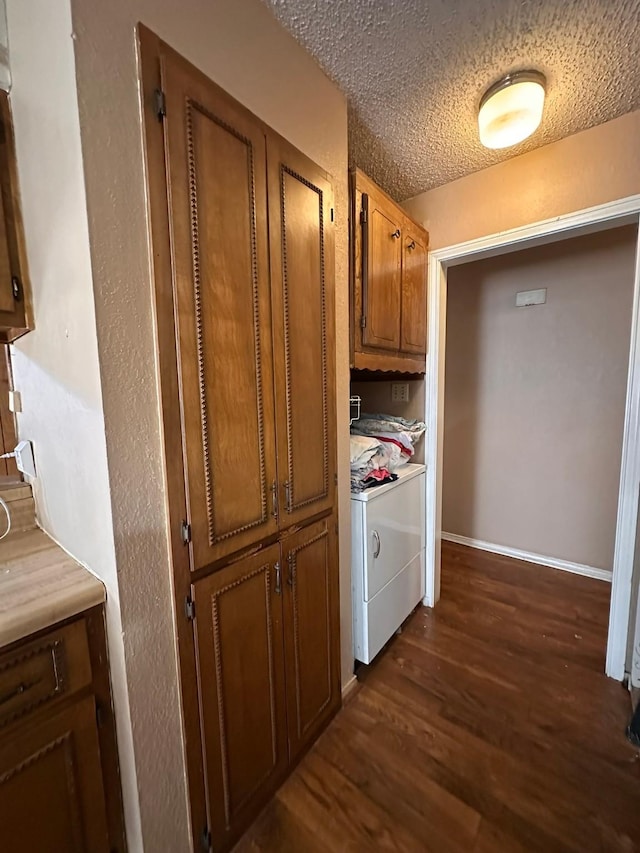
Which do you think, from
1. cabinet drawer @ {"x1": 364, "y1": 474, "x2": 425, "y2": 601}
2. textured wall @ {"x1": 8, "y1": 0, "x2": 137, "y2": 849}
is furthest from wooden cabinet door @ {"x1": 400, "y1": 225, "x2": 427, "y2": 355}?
textured wall @ {"x1": 8, "y1": 0, "x2": 137, "y2": 849}

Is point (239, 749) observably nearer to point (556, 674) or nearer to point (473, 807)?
point (473, 807)

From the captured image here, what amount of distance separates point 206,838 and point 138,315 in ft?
4.53

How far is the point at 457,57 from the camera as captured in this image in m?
1.19

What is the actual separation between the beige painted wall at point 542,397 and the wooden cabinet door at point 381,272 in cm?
142

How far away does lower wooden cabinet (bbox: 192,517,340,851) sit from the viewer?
3.17 ft

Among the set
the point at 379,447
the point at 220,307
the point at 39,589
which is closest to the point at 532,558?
the point at 379,447

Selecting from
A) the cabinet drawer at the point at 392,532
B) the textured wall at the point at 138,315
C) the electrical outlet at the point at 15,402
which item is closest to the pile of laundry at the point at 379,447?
the cabinet drawer at the point at 392,532

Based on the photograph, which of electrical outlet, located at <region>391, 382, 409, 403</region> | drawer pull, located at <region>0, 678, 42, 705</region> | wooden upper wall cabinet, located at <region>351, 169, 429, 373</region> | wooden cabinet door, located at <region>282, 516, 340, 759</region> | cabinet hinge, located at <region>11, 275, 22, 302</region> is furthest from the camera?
electrical outlet, located at <region>391, 382, 409, 403</region>

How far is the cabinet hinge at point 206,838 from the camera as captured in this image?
0.97 m

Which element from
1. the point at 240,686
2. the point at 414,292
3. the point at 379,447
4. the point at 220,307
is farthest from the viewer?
the point at 414,292

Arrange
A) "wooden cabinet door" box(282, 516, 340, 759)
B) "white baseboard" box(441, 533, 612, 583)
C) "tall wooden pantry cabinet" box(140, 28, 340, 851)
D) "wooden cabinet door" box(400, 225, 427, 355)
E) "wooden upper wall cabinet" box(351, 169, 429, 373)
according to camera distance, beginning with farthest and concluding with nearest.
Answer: "white baseboard" box(441, 533, 612, 583) < "wooden cabinet door" box(400, 225, 427, 355) < "wooden upper wall cabinet" box(351, 169, 429, 373) < "wooden cabinet door" box(282, 516, 340, 759) < "tall wooden pantry cabinet" box(140, 28, 340, 851)

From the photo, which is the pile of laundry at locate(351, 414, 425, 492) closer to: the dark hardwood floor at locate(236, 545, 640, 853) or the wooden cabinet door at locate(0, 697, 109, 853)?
the dark hardwood floor at locate(236, 545, 640, 853)

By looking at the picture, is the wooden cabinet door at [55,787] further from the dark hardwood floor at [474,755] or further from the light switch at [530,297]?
the light switch at [530,297]

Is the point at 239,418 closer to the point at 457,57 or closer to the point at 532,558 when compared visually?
the point at 457,57
